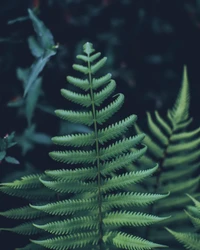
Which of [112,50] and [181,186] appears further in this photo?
[112,50]

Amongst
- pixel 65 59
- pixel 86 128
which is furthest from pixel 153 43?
pixel 86 128

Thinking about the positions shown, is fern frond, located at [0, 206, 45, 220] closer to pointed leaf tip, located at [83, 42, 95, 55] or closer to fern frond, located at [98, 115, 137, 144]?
fern frond, located at [98, 115, 137, 144]

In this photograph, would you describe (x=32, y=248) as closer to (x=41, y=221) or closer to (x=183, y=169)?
(x=41, y=221)

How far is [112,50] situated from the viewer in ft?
5.96

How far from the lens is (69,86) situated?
158 centimetres

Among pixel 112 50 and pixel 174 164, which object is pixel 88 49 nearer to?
pixel 174 164


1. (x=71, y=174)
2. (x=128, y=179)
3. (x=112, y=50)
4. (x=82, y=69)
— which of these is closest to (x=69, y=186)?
(x=71, y=174)

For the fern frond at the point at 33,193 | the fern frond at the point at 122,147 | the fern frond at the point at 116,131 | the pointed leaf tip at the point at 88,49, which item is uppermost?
the pointed leaf tip at the point at 88,49

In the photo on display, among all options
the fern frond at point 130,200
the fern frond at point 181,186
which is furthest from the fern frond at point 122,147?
the fern frond at point 181,186

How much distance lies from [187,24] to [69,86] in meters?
0.84

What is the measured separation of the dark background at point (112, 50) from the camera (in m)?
1.53

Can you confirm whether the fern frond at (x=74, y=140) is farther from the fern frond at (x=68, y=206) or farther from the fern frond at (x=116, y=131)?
the fern frond at (x=68, y=206)

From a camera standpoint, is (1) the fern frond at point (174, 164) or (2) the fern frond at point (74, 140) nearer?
(2) the fern frond at point (74, 140)

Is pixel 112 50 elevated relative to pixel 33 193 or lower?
elevated
